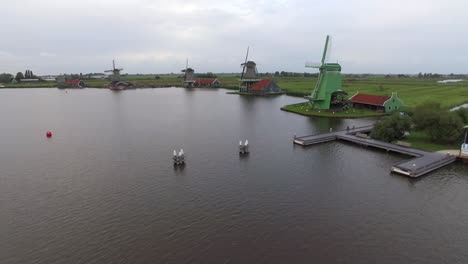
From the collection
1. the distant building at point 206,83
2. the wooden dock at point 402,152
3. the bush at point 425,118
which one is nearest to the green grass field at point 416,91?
the bush at point 425,118

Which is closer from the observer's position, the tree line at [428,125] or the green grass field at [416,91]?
the tree line at [428,125]

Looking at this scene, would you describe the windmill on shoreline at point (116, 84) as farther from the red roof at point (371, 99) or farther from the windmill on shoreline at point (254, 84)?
the red roof at point (371, 99)

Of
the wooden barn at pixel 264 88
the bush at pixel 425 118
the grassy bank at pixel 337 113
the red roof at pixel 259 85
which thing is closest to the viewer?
the bush at pixel 425 118

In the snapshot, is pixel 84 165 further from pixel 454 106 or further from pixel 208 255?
pixel 454 106

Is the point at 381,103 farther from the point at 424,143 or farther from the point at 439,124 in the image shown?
the point at 439,124

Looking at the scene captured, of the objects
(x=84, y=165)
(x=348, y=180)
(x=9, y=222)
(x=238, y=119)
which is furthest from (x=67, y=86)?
(x=348, y=180)

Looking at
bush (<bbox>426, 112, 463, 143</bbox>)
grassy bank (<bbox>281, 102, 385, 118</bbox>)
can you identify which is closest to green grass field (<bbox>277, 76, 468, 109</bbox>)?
grassy bank (<bbox>281, 102, 385, 118</bbox>)
